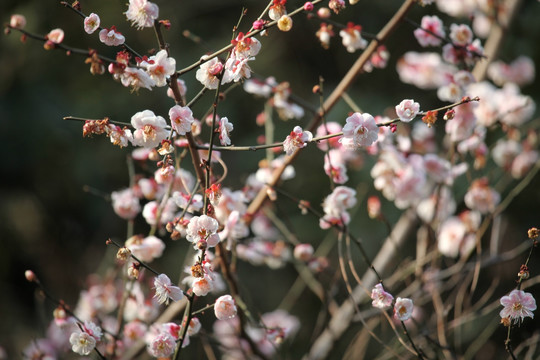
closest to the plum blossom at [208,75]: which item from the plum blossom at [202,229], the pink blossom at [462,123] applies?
the plum blossom at [202,229]

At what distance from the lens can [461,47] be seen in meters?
1.42

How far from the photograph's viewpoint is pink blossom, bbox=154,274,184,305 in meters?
1.00

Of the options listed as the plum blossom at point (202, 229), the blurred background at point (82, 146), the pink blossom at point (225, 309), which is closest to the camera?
the plum blossom at point (202, 229)

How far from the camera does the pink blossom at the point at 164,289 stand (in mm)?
1005

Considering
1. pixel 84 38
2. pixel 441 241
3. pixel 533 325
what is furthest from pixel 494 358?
pixel 84 38

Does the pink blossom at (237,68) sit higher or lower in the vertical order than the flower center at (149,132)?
higher

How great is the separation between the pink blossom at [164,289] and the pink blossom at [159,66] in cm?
36

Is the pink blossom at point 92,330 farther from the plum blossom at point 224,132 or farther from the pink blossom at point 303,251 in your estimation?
the pink blossom at point 303,251

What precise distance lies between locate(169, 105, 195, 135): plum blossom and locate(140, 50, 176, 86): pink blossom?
0.06 m

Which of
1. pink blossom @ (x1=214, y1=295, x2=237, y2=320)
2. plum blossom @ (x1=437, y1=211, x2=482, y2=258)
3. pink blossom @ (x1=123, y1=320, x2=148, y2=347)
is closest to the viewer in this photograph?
pink blossom @ (x1=214, y1=295, x2=237, y2=320)

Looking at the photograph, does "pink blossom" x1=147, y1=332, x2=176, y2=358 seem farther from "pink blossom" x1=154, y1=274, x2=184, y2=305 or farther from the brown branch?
the brown branch

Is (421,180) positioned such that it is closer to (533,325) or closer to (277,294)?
(533,325)

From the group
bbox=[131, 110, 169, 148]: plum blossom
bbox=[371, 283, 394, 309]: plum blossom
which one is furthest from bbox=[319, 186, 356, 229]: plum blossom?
bbox=[131, 110, 169, 148]: plum blossom

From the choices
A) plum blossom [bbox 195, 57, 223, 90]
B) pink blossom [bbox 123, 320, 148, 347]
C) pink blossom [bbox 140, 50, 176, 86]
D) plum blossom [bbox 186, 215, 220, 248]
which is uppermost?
pink blossom [bbox 140, 50, 176, 86]
